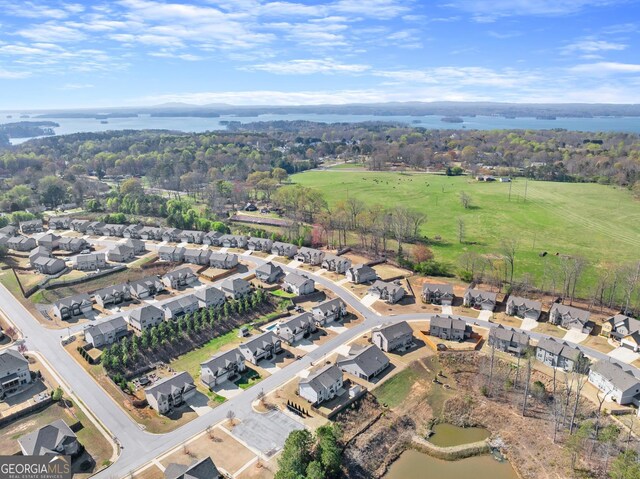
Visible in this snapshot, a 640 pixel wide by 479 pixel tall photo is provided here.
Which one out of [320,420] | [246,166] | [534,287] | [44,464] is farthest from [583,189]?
[44,464]

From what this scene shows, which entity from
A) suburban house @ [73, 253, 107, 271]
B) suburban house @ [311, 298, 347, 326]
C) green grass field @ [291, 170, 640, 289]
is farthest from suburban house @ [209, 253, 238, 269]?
green grass field @ [291, 170, 640, 289]

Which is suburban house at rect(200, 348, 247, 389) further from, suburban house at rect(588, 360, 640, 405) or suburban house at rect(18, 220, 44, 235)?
suburban house at rect(18, 220, 44, 235)

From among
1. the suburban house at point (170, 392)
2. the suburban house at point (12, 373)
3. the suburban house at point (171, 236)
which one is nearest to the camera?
the suburban house at point (170, 392)

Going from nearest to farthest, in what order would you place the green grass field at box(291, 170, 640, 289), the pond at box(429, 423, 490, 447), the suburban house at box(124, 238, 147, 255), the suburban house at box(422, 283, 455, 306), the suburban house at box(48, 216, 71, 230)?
1. the pond at box(429, 423, 490, 447)
2. the suburban house at box(422, 283, 455, 306)
3. the suburban house at box(124, 238, 147, 255)
4. the green grass field at box(291, 170, 640, 289)
5. the suburban house at box(48, 216, 71, 230)

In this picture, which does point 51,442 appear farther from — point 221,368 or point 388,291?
point 388,291

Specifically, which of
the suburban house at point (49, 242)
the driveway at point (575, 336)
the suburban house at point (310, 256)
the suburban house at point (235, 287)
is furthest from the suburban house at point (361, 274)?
the suburban house at point (49, 242)

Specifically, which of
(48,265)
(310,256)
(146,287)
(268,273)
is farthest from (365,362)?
(48,265)

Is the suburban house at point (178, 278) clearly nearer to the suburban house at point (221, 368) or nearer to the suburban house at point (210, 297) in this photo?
the suburban house at point (210, 297)
